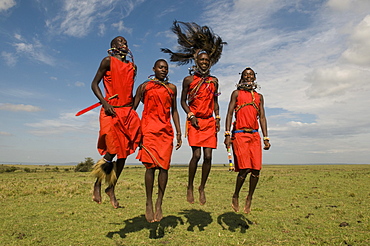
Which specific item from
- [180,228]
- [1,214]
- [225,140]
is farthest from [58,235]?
[225,140]

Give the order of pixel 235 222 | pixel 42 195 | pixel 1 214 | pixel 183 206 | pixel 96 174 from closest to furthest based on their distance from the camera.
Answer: pixel 96 174
pixel 235 222
pixel 1 214
pixel 183 206
pixel 42 195

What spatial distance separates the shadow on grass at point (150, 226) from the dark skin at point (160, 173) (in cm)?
377

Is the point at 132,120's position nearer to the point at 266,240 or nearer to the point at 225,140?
the point at 225,140

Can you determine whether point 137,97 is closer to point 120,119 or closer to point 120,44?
point 120,119

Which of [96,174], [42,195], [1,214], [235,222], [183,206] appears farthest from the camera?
[42,195]

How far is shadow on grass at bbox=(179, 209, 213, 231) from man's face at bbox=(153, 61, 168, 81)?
6002mm

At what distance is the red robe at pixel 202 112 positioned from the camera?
7.05m

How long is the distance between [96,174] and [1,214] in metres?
9.68

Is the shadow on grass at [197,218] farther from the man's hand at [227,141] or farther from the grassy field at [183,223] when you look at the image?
the man's hand at [227,141]

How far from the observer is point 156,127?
6328mm

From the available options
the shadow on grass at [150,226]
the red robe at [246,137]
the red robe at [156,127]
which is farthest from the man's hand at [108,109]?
the shadow on grass at [150,226]

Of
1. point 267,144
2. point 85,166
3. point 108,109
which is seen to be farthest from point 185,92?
point 85,166

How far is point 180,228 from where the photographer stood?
10.6 metres

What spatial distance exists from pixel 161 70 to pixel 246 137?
104 inches
